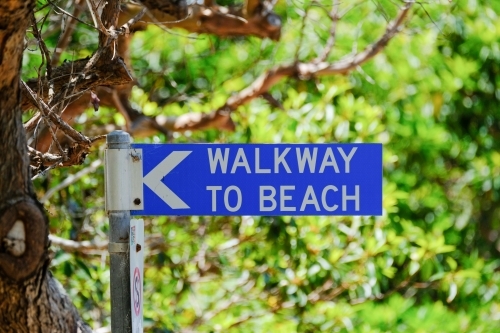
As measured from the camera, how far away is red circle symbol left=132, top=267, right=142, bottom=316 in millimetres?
2027

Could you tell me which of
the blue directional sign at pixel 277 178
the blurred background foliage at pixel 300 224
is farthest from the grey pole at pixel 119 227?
the blurred background foliage at pixel 300 224

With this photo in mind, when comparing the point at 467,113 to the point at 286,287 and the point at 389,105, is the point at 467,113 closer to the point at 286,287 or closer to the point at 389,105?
the point at 389,105

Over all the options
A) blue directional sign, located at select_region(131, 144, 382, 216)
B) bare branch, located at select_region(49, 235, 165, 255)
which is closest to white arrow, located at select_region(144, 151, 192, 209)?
blue directional sign, located at select_region(131, 144, 382, 216)

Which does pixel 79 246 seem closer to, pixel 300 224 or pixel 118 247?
pixel 300 224

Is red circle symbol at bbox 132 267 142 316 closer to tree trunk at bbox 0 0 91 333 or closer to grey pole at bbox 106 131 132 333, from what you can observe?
grey pole at bbox 106 131 132 333

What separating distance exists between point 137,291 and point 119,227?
0.17 metres

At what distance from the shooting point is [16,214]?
66.3 inches

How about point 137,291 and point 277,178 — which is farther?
point 277,178

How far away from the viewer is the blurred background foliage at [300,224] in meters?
5.00

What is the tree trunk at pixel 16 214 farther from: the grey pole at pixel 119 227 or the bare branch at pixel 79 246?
the bare branch at pixel 79 246

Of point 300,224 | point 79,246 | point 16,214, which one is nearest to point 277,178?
point 16,214

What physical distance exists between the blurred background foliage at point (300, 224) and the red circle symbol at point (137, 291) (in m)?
2.19

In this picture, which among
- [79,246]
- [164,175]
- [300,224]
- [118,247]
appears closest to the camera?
[118,247]

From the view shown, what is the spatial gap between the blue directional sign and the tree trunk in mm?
491
